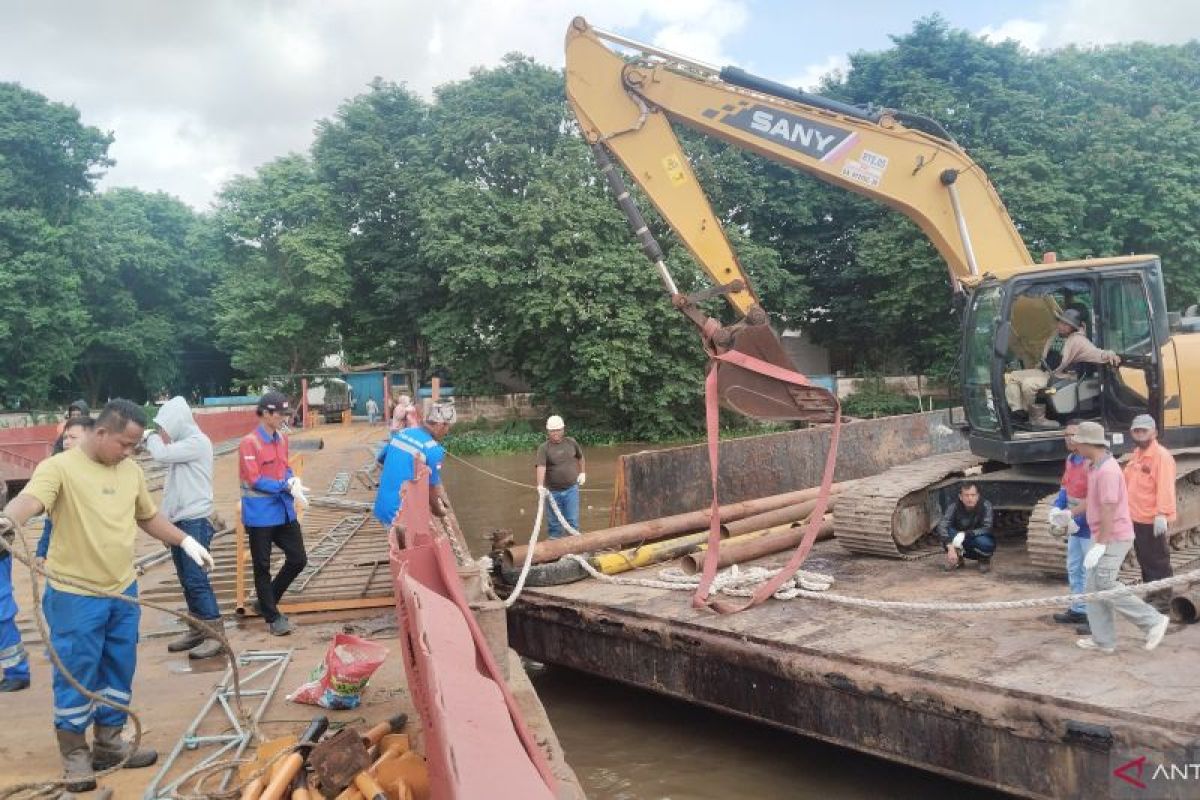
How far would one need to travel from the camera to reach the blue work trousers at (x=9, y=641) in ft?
15.9

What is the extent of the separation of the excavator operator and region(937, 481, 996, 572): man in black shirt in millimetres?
782

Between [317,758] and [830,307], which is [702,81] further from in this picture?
[830,307]

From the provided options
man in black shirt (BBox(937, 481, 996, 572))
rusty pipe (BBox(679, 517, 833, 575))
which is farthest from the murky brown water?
man in black shirt (BBox(937, 481, 996, 572))

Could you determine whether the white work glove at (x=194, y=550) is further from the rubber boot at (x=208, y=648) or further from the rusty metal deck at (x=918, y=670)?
the rusty metal deck at (x=918, y=670)

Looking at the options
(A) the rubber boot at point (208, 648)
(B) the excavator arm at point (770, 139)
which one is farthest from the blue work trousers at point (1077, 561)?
(A) the rubber boot at point (208, 648)

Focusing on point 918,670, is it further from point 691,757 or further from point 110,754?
point 110,754

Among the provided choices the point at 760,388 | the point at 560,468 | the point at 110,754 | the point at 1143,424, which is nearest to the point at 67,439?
the point at 110,754

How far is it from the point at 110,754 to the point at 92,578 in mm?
771

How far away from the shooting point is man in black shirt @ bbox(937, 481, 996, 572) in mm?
6477

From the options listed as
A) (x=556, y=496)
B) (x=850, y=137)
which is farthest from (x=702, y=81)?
(x=556, y=496)

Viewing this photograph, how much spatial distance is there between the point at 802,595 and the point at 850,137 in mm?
3934

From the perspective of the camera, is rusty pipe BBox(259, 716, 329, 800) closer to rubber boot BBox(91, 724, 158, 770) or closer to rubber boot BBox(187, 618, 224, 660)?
rubber boot BBox(91, 724, 158, 770)

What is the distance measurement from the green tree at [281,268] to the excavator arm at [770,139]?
81.9ft

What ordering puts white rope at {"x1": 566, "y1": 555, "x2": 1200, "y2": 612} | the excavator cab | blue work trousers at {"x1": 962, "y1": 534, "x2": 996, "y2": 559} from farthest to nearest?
the excavator cab → blue work trousers at {"x1": 962, "y1": 534, "x2": 996, "y2": 559} → white rope at {"x1": 566, "y1": 555, "x2": 1200, "y2": 612}
